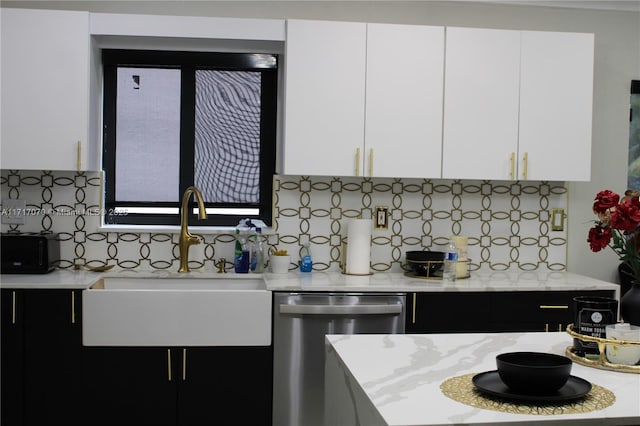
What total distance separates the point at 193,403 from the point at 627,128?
3294 millimetres

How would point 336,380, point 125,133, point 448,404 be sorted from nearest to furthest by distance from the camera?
point 448,404, point 336,380, point 125,133

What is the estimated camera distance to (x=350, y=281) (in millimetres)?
4090

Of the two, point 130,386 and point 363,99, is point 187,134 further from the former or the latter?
point 130,386

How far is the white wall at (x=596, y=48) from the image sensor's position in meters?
4.57

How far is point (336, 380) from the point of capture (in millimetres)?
2328

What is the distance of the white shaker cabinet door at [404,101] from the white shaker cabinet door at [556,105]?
54cm

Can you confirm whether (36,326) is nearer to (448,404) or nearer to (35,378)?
(35,378)

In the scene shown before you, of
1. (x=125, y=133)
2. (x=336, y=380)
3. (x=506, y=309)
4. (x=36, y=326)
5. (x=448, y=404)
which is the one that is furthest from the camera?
(x=125, y=133)

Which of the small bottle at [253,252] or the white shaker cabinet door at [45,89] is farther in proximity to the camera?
the small bottle at [253,252]

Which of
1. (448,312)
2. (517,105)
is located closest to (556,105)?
(517,105)

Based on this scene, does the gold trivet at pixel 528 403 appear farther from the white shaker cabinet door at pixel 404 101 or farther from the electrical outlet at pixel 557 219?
the electrical outlet at pixel 557 219

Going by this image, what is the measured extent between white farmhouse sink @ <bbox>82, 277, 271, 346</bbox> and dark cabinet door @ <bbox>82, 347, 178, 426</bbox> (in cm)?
7

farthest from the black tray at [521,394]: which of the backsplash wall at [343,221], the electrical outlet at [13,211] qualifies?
the electrical outlet at [13,211]

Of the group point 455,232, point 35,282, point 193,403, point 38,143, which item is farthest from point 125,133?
point 455,232
